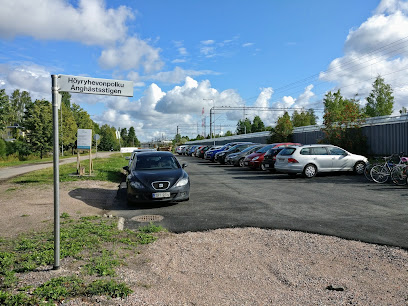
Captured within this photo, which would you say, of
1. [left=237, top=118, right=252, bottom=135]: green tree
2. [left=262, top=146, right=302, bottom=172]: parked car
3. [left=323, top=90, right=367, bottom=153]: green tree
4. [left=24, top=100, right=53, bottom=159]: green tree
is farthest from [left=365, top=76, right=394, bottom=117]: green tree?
[left=237, top=118, right=252, bottom=135]: green tree

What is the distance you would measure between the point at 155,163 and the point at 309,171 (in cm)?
802

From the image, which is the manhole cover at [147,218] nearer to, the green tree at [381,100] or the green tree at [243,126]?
the green tree at [381,100]

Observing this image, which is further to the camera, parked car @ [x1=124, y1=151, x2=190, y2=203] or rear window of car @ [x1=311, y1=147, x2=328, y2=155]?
rear window of car @ [x1=311, y1=147, x2=328, y2=155]

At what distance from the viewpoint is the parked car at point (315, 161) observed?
15508 mm

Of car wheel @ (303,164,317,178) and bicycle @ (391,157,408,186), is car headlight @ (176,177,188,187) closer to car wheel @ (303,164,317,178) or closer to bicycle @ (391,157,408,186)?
A: car wheel @ (303,164,317,178)

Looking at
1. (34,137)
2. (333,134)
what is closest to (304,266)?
(333,134)

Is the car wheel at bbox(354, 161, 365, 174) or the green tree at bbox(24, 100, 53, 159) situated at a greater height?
the green tree at bbox(24, 100, 53, 159)

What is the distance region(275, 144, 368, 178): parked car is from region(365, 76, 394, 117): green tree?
35481 millimetres

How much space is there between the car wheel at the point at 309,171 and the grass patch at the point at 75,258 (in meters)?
10.7

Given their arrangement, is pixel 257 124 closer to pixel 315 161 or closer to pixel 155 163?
pixel 315 161

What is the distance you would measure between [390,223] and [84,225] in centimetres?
606

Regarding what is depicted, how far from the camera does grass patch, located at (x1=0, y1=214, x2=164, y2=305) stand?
361 cm

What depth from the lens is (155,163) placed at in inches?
424

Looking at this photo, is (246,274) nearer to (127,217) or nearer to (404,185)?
(127,217)
